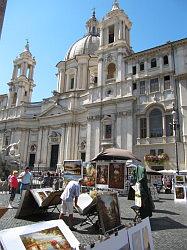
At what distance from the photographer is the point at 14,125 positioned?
45.7m

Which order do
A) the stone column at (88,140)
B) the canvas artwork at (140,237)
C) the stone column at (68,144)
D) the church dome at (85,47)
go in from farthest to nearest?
the church dome at (85,47), the stone column at (68,144), the stone column at (88,140), the canvas artwork at (140,237)

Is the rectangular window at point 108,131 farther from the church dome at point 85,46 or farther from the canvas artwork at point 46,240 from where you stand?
the canvas artwork at point 46,240

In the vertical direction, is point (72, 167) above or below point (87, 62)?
below

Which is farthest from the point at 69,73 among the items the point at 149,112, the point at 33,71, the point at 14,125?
the point at 149,112

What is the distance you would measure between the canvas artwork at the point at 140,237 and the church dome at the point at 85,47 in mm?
46306

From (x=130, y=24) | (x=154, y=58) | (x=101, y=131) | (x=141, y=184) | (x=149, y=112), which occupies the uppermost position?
(x=130, y=24)

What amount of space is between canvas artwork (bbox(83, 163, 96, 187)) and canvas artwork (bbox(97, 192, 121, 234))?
11.2 metres

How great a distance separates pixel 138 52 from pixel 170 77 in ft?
19.8

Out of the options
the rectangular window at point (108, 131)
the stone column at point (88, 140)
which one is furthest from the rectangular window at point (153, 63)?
the stone column at point (88, 140)

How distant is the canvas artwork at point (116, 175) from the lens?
15.6 meters

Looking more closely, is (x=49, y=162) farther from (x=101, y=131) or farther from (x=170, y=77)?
(x=170, y=77)

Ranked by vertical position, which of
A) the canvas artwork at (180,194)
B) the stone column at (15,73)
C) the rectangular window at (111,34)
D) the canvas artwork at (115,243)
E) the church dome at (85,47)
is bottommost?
the canvas artwork at (180,194)

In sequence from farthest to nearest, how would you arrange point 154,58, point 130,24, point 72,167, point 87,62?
1. point 87,62
2. point 130,24
3. point 154,58
4. point 72,167

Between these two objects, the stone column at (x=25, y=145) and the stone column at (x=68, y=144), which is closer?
the stone column at (x=68, y=144)
